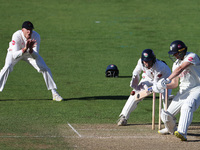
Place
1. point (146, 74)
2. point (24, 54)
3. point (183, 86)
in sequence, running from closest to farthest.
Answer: point (183, 86)
point (146, 74)
point (24, 54)

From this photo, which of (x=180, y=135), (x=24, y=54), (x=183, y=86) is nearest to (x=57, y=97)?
(x=24, y=54)

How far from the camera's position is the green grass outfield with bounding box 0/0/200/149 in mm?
11984

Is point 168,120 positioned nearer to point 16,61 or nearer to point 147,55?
point 147,55

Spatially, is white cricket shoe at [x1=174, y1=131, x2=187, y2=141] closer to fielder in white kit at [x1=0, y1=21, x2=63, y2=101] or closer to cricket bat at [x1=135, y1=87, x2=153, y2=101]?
cricket bat at [x1=135, y1=87, x2=153, y2=101]

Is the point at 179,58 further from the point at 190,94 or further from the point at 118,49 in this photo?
the point at 118,49

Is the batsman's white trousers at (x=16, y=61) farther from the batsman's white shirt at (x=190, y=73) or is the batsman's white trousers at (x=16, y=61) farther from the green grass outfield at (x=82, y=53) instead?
the batsman's white shirt at (x=190, y=73)

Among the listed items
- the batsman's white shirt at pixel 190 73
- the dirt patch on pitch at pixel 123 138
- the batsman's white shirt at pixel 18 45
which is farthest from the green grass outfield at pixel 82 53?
the batsman's white shirt at pixel 190 73

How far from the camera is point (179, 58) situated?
10430 mm

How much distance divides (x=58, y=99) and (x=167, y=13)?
1623 cm

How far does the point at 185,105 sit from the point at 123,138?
1.44 meters

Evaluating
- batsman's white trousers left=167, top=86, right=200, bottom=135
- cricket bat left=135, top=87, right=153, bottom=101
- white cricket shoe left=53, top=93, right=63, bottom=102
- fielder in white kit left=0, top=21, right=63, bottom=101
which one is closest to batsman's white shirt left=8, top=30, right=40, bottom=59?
fielder in white kit left=0, top=21, right=63, bottom=101

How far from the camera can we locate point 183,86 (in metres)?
10.6

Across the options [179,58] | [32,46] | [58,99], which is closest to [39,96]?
[58,99]

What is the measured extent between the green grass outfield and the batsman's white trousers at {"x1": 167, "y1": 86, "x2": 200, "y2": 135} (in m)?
1.49
